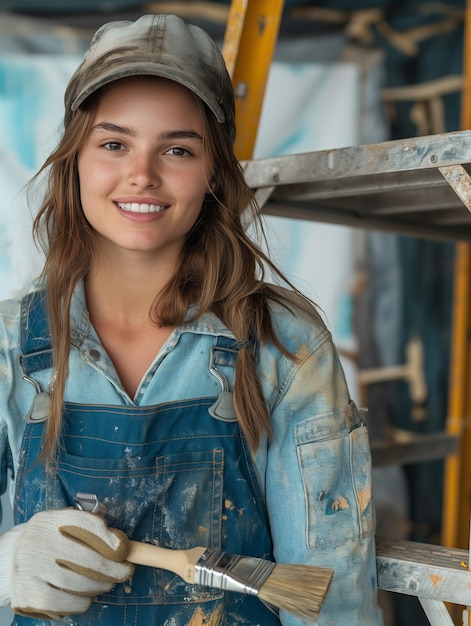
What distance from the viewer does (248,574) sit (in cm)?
160

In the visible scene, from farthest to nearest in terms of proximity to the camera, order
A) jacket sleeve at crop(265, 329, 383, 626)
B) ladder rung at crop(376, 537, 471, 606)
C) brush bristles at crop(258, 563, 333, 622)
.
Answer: jacket sleeve at crop(265, 329, 383, 626), ladder rung at crop(376, 537, 471, 606), brush bristles at crop(258, 563, 333, 622)

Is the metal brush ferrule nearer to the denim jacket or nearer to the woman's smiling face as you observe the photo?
the denim jacket

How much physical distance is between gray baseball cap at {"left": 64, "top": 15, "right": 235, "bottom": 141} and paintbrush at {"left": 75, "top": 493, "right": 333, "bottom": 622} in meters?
0.91

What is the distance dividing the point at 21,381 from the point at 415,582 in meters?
0.94

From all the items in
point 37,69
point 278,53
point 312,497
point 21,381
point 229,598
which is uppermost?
point 278,53

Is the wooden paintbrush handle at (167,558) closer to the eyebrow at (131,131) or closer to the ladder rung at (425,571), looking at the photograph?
the ladder rung at (425,571)

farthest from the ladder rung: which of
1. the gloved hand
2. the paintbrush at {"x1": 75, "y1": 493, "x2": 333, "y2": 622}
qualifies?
the gloved hand

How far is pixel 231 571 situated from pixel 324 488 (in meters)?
0.31

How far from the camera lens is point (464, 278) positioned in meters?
3.48

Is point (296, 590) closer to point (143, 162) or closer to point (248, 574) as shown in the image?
point (248, 574)

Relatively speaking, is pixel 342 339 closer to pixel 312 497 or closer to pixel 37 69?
pixel 37 69

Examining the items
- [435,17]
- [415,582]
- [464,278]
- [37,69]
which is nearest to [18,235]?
[37,69]

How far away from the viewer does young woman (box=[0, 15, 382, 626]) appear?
5.77ft

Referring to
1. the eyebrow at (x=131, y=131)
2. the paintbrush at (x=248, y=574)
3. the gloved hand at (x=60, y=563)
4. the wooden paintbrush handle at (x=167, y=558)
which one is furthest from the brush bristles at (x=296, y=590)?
the eyebrow at (x=131, y=131)
